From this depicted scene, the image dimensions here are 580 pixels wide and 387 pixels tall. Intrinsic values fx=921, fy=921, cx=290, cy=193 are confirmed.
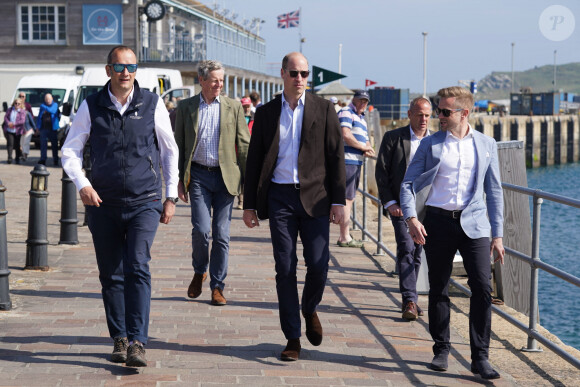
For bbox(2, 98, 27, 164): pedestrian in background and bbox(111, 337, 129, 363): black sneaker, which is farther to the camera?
bbox(2, 98, 27, 164): pedestrian in background

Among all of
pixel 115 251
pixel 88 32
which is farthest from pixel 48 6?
pixel 115 251

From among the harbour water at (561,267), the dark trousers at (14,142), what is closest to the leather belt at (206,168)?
the harbour water at (561,267)

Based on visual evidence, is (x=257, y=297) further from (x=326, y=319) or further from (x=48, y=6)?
(x=48, y=6)

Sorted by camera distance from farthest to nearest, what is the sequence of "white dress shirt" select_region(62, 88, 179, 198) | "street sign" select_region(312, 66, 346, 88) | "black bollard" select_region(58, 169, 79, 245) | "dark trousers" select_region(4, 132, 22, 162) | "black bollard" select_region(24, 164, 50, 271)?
"dark trousers" select_region(4, 132, 22, 162) < "street sign" select_region(312, 66, 346, 88) < "black bollard" select_region(58, 169, 79, 245) < "black bollard" select_region(24, 164, 50, 271) < "white dress shirt" select_region(62, 88, 179, 198)

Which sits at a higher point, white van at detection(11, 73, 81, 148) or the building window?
the building window

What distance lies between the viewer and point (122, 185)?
5543 mm

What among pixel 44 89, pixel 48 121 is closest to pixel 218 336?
pixel 48 121

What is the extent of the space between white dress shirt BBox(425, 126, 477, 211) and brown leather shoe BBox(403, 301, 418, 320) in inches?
70.0

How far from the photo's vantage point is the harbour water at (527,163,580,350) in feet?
48.6

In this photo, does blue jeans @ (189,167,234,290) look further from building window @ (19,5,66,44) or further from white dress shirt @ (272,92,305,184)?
building window @ (19,5,66,44)

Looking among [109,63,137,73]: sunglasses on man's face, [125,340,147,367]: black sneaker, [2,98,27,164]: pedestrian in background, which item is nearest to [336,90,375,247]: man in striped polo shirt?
[109,63,137,73]: sunglasses on man's face

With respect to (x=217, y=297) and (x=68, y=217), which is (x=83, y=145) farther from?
(x=68, y=217)

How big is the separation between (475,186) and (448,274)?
0.60 meters

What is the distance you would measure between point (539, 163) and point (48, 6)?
1605 inches
